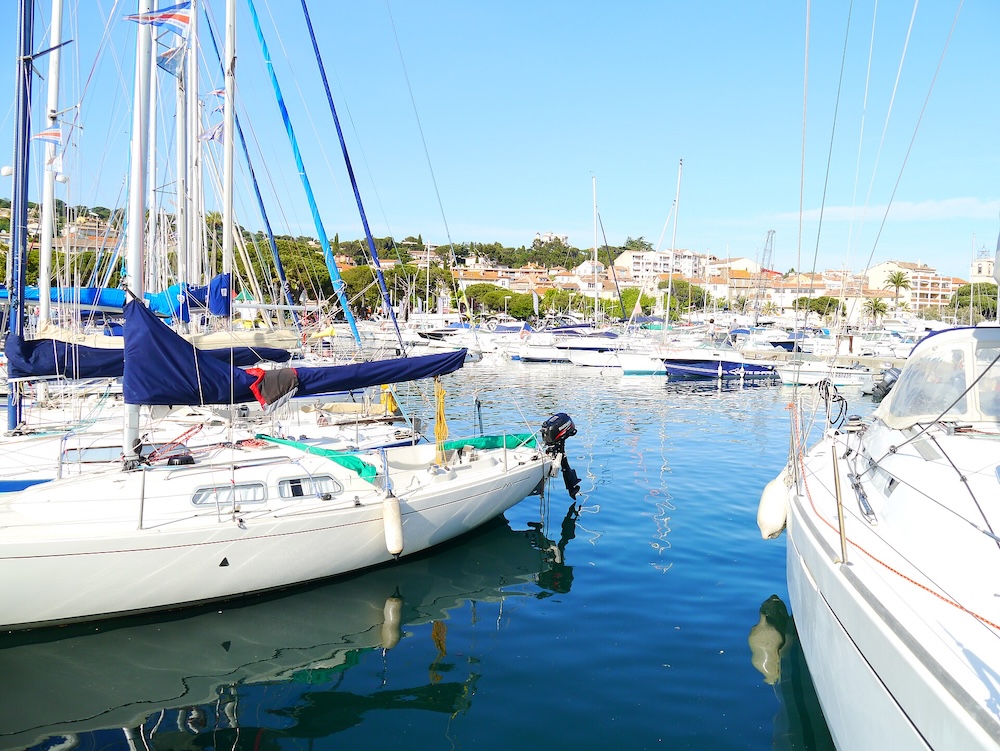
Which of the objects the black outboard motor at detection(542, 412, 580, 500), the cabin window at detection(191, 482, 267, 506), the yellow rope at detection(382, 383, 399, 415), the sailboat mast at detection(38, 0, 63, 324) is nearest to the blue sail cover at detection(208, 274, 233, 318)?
the sailboat mast at detection(38, 0, 63, 324)

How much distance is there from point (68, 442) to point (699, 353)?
32.3 metres

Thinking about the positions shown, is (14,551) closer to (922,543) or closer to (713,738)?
(713,738)

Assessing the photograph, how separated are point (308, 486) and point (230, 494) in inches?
35.6

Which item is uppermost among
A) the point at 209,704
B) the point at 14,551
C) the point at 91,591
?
the point at 14,551

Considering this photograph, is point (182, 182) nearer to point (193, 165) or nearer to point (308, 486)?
point (193, 165)

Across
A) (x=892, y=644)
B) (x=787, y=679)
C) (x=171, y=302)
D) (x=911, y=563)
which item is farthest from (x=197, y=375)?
(x=892, y=644)

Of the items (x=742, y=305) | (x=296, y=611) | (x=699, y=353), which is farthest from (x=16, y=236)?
(x=742, y=305)

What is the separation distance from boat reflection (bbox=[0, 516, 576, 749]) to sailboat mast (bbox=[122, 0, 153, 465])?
2.30m

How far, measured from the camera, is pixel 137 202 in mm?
8742

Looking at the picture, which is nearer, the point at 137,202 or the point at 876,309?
the point at 137,202

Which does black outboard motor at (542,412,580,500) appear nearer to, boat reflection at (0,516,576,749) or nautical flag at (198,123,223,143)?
boat reflection at (0,516,576,749)

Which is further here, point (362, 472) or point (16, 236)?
point (16, 236)

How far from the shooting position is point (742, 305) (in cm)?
10212

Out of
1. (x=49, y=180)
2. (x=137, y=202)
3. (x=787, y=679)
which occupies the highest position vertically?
(x=49, y=180)
